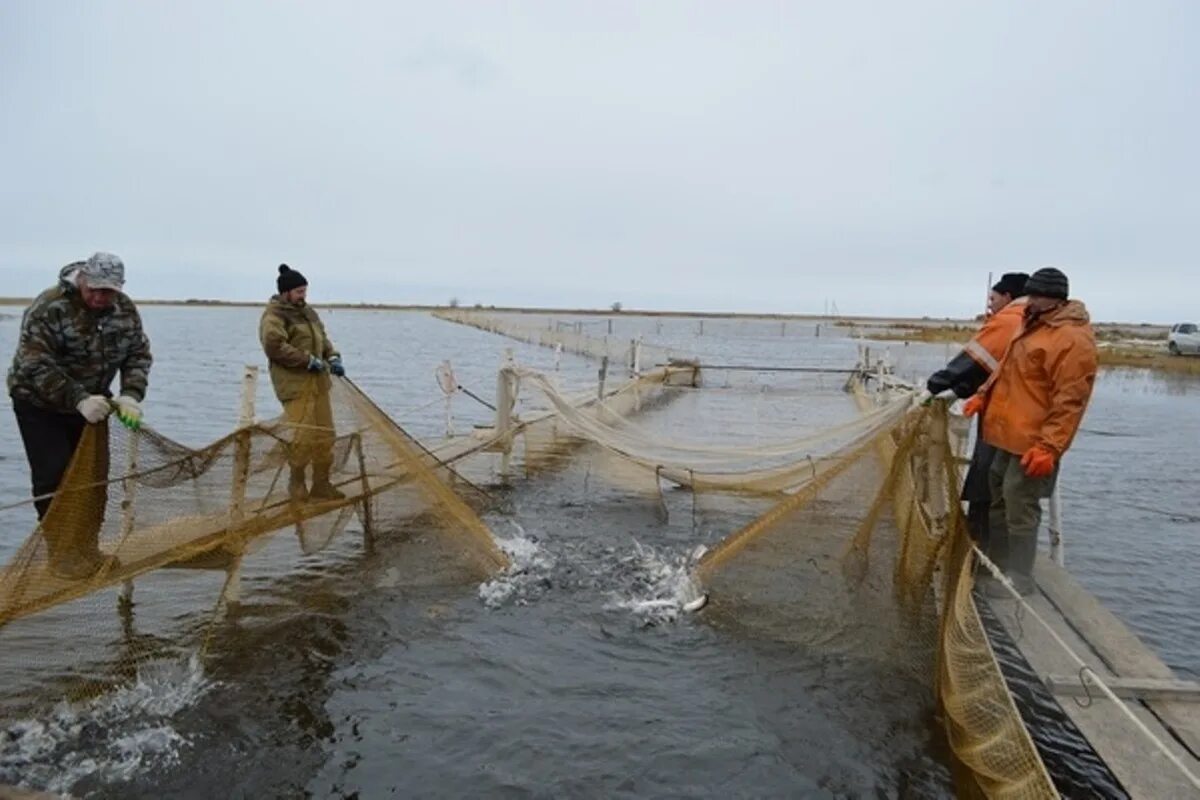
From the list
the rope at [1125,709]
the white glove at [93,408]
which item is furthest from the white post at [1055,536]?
the white glove at [93,408]

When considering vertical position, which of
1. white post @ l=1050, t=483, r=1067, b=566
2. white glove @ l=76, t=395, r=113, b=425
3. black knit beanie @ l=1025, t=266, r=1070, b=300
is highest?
black knit beanie @ l=1025, t=266, r=1070, b=300

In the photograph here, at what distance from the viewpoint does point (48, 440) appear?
14.3 feet

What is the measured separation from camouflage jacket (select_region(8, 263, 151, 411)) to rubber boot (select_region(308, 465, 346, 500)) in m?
1.08

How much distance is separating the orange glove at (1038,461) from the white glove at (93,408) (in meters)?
4.58

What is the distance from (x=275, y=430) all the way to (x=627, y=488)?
4428 millimetres

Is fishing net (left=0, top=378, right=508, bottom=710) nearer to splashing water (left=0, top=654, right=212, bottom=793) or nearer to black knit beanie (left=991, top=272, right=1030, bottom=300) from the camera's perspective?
splashing water (left=0, top=654, right=212, bottom=793)

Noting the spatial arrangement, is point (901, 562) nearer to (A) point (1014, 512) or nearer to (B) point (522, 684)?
(A) point (1014, 512)

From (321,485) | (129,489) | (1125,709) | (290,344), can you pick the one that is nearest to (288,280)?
(290,344)

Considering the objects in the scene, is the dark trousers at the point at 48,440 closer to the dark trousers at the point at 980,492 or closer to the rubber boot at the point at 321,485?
the rubber boot at the point at 321,485

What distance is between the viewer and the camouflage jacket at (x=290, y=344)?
18.1 feet

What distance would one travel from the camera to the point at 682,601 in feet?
18.1

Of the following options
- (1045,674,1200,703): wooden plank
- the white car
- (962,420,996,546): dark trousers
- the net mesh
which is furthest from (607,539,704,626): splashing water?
the white car

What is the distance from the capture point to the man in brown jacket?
5.12m

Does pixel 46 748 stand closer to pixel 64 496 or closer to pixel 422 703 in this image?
pixel 64 496
